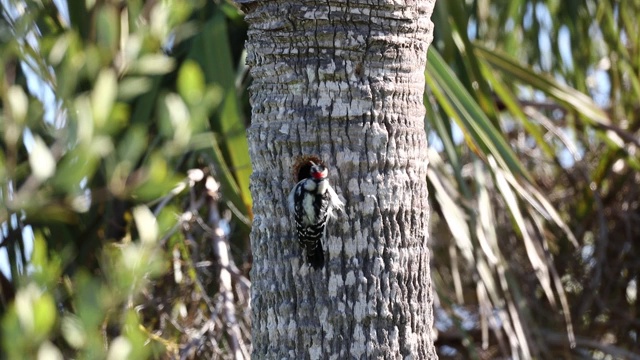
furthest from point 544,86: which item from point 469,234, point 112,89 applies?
point 112,89

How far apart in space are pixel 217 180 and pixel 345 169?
1499 mm

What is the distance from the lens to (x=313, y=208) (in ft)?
7.29

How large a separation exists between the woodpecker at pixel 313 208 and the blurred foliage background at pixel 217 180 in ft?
1.11

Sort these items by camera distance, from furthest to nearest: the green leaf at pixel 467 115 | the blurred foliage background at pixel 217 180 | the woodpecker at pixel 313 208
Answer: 1. the green leaf at pixel 467 115
2. the woodpecker at pixel 313 208
3. the blurred foliage background at pixel 217 180

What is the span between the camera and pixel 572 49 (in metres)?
5.89

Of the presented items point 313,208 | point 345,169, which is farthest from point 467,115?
point 313,208

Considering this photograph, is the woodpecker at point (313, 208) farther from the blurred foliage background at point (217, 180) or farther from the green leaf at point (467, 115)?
the green leaf at point (467, 115)

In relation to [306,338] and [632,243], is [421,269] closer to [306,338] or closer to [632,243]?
[306,338]

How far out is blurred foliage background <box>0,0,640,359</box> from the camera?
1.37 m

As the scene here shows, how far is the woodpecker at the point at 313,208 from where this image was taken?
2.22 meters

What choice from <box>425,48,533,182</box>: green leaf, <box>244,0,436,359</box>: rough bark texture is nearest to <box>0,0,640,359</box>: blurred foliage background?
<box>425,48,533,182</box>: green leaf

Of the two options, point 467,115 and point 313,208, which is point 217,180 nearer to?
point 467,115

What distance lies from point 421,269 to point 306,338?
1.12 feet

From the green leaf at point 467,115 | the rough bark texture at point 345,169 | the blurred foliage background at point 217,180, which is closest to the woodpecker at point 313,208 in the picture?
the rough bark texture at point 345,169
